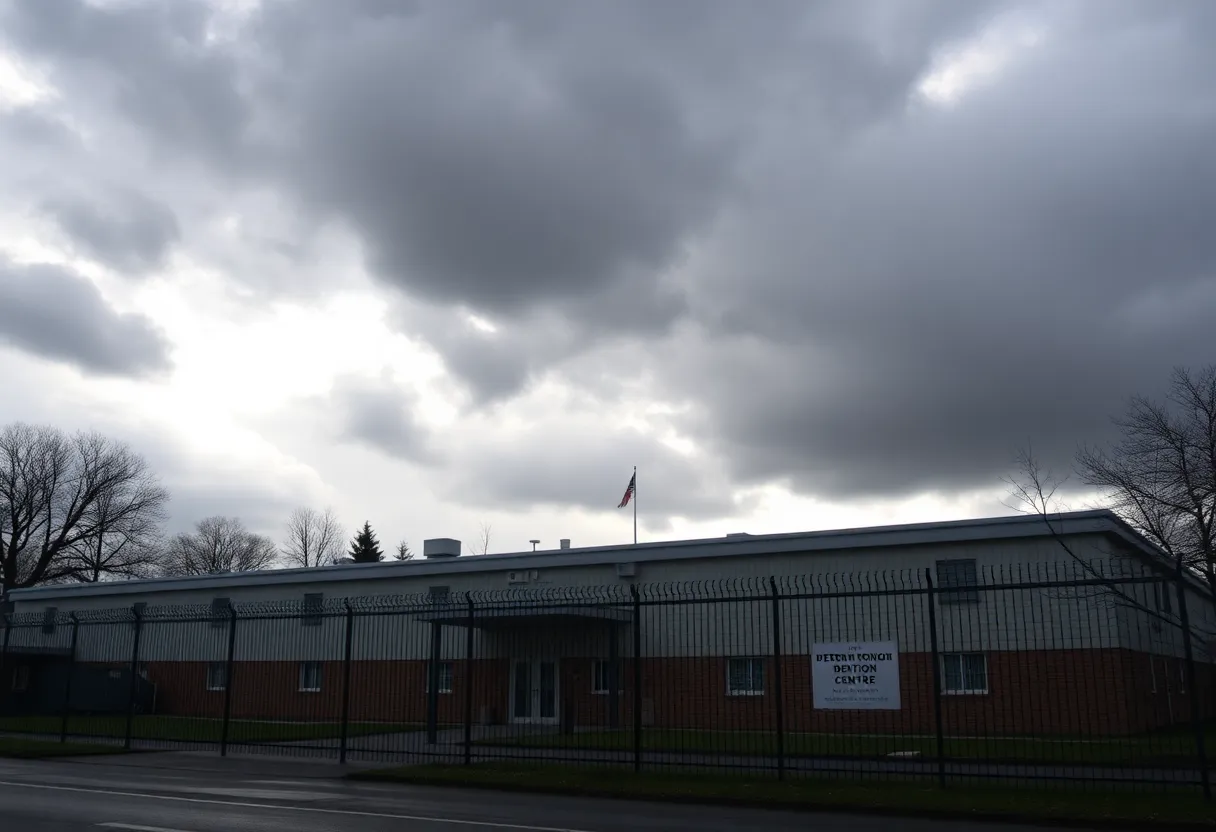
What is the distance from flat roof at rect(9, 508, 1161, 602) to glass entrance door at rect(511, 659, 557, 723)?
10.8 feet

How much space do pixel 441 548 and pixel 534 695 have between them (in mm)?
8121

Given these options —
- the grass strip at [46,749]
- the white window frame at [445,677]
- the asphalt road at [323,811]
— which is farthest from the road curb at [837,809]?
the white window frame at [445,677]

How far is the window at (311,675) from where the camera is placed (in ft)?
117

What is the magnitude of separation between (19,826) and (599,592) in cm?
2278

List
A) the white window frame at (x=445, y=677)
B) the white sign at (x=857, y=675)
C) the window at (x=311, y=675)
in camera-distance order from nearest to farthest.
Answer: the white sign at (x=857, y=675), the white window frame at (x=445, y=677), the window at (x=311, y=675)

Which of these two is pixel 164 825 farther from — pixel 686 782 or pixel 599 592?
pixel 599 592

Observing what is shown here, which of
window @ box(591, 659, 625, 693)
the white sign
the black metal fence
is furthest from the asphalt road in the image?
window @ box(591, 659, 625, 693)

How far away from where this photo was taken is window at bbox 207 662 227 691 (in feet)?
126

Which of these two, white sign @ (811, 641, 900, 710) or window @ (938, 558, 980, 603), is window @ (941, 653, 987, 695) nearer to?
window @ (938, 558, 980, 603)

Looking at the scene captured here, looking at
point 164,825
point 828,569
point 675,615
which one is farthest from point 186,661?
point 164,825

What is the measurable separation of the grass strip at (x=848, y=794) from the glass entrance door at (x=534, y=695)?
15059mm

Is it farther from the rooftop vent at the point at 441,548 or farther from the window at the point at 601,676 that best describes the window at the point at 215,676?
the window at the point at 601,676

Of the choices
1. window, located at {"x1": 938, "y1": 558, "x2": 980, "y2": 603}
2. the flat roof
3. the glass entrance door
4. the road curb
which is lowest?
the road curb

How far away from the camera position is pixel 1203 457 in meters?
27.8
